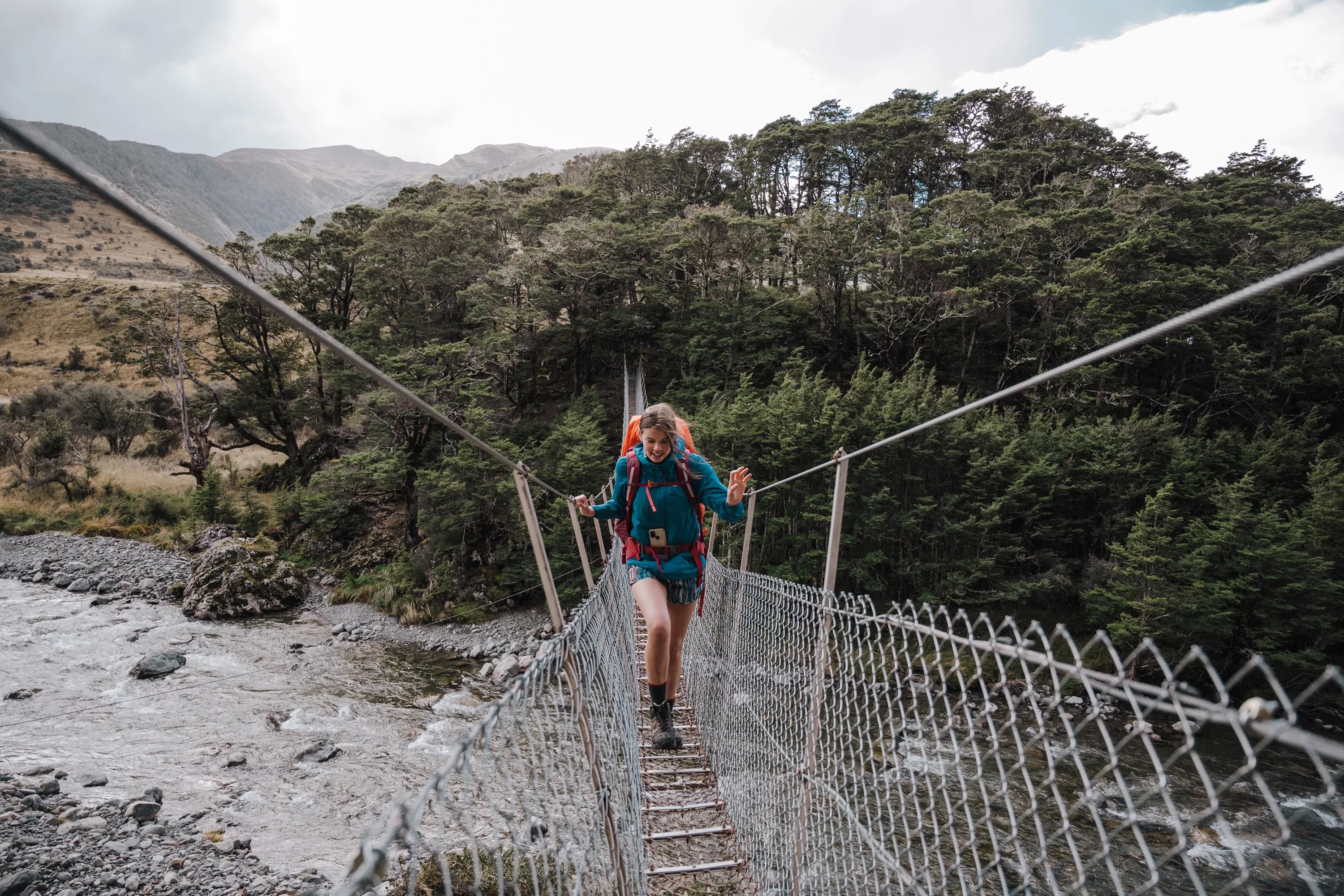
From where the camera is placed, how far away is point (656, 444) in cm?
226

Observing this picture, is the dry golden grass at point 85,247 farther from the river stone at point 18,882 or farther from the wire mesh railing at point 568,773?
the wire mesh railing at point 568,773

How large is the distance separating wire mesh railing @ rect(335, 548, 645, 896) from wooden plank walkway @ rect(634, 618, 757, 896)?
28cm

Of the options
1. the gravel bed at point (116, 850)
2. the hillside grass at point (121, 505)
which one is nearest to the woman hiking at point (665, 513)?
the gravel bed at point (116, 850)

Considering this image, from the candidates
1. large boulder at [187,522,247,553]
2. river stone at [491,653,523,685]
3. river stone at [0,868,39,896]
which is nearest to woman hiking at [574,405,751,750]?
river stone at [0,868,39,896]

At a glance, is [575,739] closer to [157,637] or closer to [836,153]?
[157,637]

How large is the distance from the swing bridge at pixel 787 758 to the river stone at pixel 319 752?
1562 mm

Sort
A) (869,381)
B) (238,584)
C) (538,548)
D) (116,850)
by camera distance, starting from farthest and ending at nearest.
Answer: (869,381) < (238,584) < (116,850) < (538,548)

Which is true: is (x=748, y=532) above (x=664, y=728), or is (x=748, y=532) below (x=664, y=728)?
above

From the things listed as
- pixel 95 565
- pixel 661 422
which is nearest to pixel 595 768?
pixel 661 422

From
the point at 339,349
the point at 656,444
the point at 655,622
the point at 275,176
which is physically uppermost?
the point at 275,176

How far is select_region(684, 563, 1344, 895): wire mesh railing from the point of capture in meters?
0.65

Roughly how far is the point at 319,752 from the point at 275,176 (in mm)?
177257

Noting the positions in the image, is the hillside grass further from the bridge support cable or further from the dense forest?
the bridge support cable

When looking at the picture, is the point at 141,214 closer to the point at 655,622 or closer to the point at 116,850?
the point at 655,622
